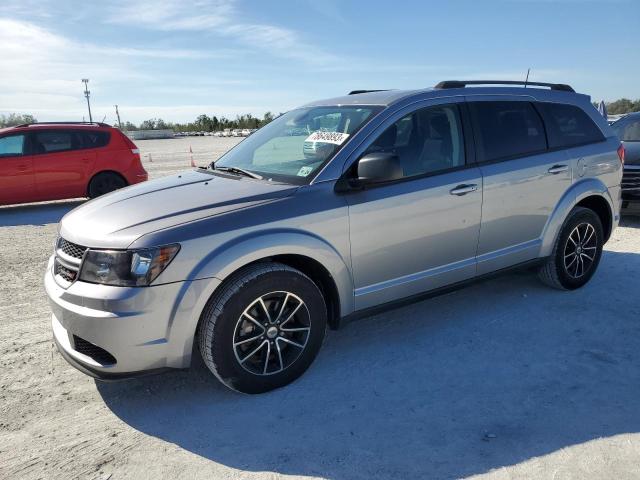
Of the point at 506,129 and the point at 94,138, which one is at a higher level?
the point at 94,138

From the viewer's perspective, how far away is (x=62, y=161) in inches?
397

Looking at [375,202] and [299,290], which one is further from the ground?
[375,202]

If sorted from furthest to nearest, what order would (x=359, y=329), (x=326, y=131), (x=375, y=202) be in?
(x=359, y=329) → (x=326, y=131) → (x=375, y=202)

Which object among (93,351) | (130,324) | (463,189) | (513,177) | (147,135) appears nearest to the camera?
(130,324)

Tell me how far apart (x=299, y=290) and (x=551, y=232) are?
2526 millimetres

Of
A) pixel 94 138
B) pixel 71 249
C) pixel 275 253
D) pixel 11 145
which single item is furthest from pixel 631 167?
pixel 11 145

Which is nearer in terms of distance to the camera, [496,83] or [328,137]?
[328,137]

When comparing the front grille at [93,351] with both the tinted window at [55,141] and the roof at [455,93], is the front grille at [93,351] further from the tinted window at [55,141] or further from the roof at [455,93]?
the tinted window at [55,141]

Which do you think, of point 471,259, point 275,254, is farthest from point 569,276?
point 275,254

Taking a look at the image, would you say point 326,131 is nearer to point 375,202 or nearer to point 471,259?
point 375,202

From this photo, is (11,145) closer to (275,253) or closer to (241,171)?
(241,171)

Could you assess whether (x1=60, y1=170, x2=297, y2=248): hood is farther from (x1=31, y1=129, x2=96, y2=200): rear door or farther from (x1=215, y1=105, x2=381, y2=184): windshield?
(x1=31, y1=129, x2=96, y2=200): rear door

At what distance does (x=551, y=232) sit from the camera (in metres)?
4.54

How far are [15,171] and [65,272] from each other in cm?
796
